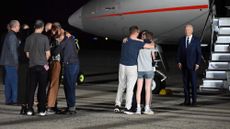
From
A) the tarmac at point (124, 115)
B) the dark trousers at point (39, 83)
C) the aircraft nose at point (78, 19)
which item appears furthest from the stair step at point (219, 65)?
the aircraft nose at point (78, 19)

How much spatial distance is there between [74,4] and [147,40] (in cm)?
4545

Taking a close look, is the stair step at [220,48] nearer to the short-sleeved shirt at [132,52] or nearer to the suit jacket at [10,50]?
the short-sleeved shirt at [132,52]

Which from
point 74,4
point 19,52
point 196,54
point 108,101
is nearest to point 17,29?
point 19,52

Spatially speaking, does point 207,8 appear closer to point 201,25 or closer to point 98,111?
point 201,25

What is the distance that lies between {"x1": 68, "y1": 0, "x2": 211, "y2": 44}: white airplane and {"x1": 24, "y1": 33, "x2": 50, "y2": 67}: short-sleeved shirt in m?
5.49

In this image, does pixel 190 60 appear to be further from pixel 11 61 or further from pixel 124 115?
pixel 11 61

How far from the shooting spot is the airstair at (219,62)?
1423cm

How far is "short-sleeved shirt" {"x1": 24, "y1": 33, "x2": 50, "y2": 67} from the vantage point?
12.1 metres

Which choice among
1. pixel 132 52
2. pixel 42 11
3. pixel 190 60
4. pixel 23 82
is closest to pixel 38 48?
pixel 23 82

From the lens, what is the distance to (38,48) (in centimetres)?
1208

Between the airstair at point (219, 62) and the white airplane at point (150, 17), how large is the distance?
3.24 feet

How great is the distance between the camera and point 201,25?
703 inches

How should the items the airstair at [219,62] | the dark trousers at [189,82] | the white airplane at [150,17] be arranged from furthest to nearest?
the white airplane at [150,17] < the airstair at [219,62] < the dark trousers at [189,82]

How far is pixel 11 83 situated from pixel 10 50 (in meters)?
0.71
